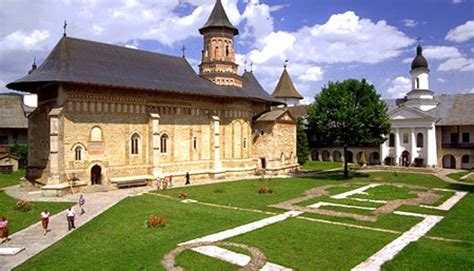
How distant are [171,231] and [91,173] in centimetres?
1405

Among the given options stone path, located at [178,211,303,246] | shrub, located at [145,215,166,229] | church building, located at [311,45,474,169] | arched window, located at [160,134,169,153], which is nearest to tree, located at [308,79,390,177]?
church building, located at [311,45,474,169]

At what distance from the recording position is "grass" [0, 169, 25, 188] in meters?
31.4

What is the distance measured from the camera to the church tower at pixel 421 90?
153ft

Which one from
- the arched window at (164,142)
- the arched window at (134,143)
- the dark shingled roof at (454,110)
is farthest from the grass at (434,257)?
the dark shingled roof at (454,110)

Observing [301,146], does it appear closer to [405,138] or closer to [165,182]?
[405,138]

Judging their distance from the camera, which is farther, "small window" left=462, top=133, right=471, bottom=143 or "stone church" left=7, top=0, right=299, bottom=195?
"small window" left=462, top=133, right=471, bottom=143

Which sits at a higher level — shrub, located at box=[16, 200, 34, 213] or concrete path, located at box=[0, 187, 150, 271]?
shrub, located at box=[16, 200, 34, 213]

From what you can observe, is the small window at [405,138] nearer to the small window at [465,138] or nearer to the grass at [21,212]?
the small window at [465,138]

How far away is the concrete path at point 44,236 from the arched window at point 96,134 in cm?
541

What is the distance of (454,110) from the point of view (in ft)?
148

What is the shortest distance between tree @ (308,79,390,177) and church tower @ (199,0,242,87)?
9.24 m

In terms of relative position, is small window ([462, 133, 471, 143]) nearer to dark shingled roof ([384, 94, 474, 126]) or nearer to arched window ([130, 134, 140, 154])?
dark shingled roof ([384, 94, 474, 126])

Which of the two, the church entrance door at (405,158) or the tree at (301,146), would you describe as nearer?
the church entrance door at (405,158)

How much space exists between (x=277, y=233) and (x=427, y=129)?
3549 cm
